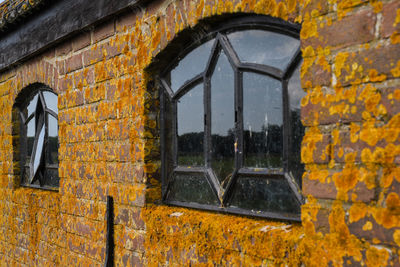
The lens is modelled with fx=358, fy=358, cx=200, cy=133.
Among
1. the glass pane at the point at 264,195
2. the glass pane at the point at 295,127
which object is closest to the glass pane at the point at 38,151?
the glass pane at the point at 264,195

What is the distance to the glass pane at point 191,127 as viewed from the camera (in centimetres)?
223

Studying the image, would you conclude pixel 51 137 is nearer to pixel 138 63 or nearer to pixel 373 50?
pixel 138 63

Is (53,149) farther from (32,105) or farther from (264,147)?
(264,147)

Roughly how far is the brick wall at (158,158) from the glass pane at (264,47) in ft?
0.65

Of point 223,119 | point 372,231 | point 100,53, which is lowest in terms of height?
point 372,231

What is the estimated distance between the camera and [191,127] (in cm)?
228

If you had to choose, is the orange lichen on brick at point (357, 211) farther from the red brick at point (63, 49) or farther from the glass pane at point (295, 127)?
the red brick at point (63, 49)

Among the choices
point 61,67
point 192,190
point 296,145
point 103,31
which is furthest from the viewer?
point 61,67

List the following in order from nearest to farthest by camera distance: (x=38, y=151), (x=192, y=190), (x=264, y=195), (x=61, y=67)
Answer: (x=264, y=195) < (x=192, y=190) < (x=61, y=67) < (x=38, y=151)

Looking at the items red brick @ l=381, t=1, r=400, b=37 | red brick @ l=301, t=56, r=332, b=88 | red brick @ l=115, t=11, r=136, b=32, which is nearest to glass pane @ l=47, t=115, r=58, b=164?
red brick @ l=115, t=11, r=136, b=32

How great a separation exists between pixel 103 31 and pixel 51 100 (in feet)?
4.33

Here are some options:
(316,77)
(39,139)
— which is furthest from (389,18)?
(39,139)

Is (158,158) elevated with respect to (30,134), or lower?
lower

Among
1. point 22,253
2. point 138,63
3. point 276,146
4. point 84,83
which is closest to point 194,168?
point 276,146
